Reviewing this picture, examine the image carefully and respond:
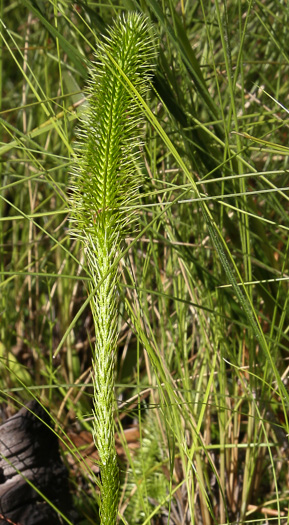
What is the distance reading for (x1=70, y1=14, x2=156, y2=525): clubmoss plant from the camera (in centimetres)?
58

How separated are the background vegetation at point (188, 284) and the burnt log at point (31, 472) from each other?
0.05 m

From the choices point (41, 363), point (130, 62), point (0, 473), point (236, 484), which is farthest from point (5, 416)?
point (130, 62)

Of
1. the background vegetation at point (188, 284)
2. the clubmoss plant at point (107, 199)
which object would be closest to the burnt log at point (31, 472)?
the background vegetation at point (188, 284)

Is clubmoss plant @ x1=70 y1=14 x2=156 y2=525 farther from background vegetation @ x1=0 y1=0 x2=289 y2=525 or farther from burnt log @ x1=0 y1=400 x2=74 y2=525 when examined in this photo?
burnt log @ x1=0 y1=400 x2=74 y2=525

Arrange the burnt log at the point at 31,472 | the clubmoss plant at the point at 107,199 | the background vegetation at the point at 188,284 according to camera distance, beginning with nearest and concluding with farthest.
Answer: the clubmoss plant at the point at 107,199
the background vegetation at the point at 188,284
the burnt log at the point at 31,472

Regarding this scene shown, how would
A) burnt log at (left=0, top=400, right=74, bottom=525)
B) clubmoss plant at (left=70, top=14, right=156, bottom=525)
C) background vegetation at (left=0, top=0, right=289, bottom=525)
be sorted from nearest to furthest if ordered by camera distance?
clubmoss plant at (left=70, top=14, right=156, bottom=525), background vegetation at (left=0, top=0, right=289, bottom=525), burnt log at (left=0, top=400, right=74, bottom=525)

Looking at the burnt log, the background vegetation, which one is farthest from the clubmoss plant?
the burnt log

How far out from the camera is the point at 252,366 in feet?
3.31

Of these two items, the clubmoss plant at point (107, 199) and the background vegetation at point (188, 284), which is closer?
the clubmoss plant at point (107, 199)

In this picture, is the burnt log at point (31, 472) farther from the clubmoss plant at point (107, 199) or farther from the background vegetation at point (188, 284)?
the clubmoss plant at point (107, 199)

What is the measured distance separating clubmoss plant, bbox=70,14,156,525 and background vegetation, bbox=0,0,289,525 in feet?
0.22

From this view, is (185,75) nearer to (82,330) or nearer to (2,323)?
(2,323)

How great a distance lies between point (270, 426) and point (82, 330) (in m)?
0.63

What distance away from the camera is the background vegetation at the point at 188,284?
2.72 ft
